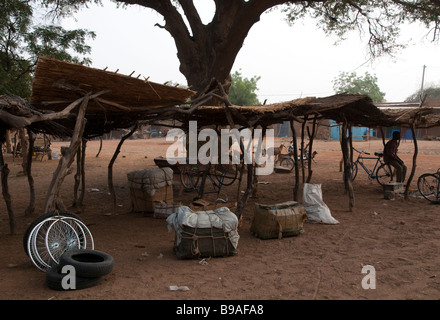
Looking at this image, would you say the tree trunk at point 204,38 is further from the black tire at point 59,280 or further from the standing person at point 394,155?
the black tire at point 59,280

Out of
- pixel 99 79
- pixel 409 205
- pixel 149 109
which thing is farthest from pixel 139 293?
pixel 409 205

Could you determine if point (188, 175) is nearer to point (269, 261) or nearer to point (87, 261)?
point (269, 261)

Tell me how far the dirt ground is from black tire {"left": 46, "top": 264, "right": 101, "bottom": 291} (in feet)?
0.23

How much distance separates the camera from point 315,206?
771cm

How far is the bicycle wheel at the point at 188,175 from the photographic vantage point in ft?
36.1

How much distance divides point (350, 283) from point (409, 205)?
18.3ft

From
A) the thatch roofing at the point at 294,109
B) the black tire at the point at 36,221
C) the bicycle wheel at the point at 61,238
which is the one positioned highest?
the thatch roofing at the point at 294,109

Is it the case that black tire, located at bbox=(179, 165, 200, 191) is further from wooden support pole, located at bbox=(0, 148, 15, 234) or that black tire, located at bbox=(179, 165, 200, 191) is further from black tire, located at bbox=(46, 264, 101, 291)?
black tire, located at bbox=(46, 264, 101, 291)

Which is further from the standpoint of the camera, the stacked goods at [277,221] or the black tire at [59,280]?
the stacked goods at [277,221]

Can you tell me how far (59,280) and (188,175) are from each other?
711 centimetres

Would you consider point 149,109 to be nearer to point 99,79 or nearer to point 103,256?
point 99,79

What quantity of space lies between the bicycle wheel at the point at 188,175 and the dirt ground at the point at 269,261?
2.14 m

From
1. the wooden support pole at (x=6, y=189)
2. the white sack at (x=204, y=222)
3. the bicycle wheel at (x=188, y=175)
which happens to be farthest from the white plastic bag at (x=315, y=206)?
the wooden support pole at (x=6, y=189)

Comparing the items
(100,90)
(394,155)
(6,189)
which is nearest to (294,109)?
(100,90)
